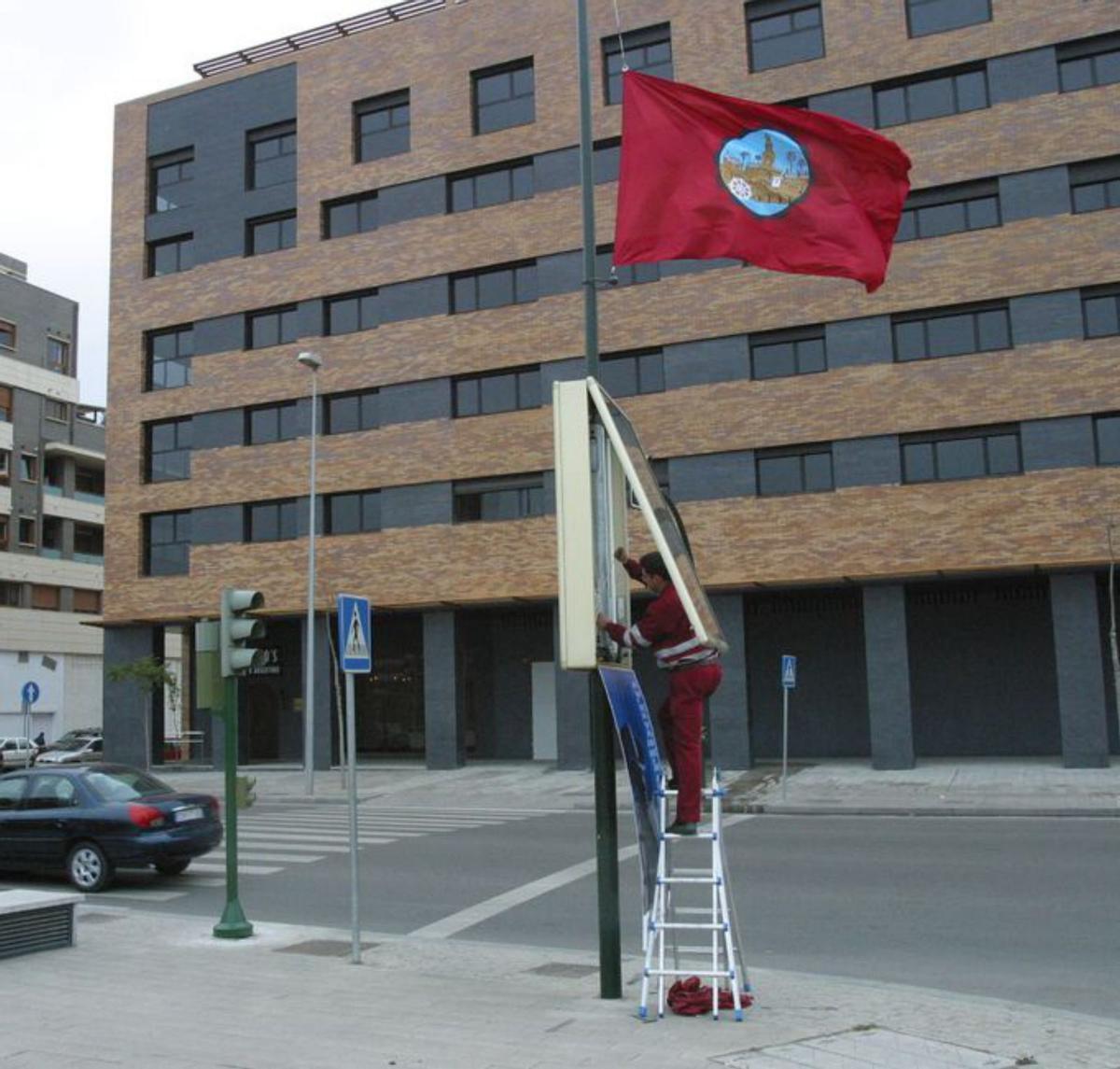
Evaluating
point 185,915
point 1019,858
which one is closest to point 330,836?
point 185,915

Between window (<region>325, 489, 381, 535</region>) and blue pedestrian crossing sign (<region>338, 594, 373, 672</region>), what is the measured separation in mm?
22326

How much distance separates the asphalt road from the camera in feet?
26.9

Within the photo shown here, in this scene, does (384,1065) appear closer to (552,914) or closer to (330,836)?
(552,914)

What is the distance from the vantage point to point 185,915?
1085 centimetres

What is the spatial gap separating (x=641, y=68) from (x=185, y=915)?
25.0 m

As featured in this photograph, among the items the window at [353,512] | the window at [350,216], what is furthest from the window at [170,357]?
the window at [353,512]

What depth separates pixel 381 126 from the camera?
32969 mm

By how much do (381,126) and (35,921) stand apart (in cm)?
2806

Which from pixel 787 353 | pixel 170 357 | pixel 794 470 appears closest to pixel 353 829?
pixel 794 470

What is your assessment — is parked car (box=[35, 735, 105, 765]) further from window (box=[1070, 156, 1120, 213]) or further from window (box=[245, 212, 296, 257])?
window (box=[1070, 156, 1120, 213])

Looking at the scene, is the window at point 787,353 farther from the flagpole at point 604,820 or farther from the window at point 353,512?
the flagpole at point 604,820

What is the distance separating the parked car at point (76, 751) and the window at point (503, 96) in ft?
71.0

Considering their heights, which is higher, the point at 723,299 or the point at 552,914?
the point at 723,299

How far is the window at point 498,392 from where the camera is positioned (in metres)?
30.0
